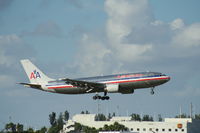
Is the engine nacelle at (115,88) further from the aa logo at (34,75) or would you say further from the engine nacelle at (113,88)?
the aa logo at (34,75)

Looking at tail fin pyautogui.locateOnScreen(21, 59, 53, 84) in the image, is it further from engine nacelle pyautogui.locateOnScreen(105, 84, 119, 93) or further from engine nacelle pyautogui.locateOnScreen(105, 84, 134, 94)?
engine nacelle pyautogui.locateOnScreen(105, 84, 119, 93)

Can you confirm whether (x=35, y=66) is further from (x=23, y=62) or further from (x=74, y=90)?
(x=74, y=90)

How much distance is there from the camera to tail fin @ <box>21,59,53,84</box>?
135 m

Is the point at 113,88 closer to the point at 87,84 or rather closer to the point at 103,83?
the point at 103,83

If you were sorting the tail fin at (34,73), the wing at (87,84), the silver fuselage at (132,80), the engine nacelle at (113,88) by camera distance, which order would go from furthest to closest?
the tail fin at (34,73)
the wing at (87,84)
the engine nacelle at (113,88)
the silver fuselage at (132,80)

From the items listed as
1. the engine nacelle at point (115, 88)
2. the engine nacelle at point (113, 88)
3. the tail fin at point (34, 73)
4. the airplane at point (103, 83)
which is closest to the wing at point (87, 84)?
the airplane at point (103, 83)

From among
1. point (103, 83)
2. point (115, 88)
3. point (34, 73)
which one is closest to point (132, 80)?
point (115, 88)

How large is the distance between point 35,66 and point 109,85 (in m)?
30.0

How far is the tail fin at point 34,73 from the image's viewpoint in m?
135

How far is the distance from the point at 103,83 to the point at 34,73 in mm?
25779

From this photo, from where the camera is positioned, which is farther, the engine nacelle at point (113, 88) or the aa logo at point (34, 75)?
the aa logo at point (34, 75)

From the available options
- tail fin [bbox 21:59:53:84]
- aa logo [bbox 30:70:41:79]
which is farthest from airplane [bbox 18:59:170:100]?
aa logo [bbox 30:70:41:79]

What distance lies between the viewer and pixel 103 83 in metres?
122

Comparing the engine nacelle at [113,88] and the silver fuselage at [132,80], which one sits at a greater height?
the silver fuselage at [132,80]
